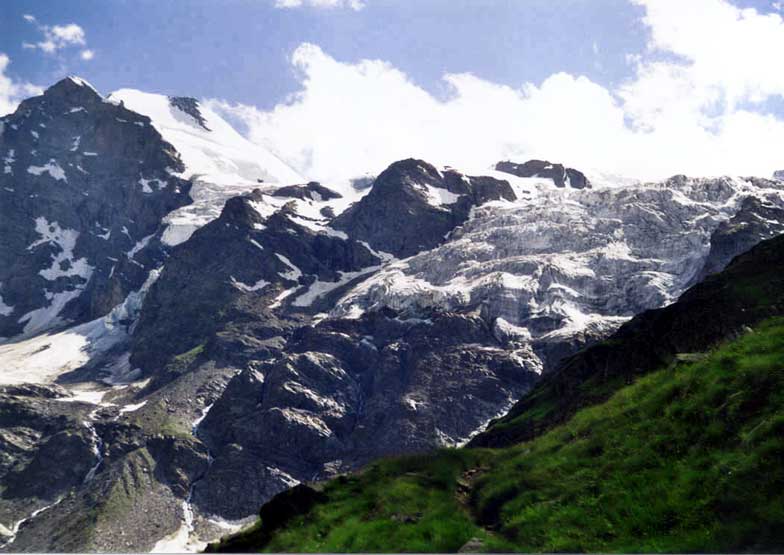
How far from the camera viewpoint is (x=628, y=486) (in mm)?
25500

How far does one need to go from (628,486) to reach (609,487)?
735mm

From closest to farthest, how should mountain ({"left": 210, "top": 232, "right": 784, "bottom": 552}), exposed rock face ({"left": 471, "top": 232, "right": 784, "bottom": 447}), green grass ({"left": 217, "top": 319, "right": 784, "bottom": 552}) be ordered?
1. green grass ({"left": 217, "top": 319, "right": 784, "bottom": 552})
2. mountain ({"left": 210, "top": 232, "right": 784, "bottom": 552})
3. exposed rock face ({"left": 471, "top": 232, "right": 784, "bottom": 447})

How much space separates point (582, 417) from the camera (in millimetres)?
34219

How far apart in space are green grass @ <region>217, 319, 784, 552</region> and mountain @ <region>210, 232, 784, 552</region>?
51mm

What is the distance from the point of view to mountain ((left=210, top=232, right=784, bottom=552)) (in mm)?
22375

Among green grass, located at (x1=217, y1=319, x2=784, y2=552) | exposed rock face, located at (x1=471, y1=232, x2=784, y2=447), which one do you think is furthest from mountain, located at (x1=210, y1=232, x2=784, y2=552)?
exposed rock face, located at (x1=471, y1=232, x2=784, y2=447)

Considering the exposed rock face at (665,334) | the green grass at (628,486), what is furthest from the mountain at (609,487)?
the exposed rock face at (665,334)

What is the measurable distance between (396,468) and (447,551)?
10025 millimetres

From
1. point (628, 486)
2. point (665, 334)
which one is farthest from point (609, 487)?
point (665, 334)

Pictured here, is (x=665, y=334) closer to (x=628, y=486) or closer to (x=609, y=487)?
(x=609, y=487)

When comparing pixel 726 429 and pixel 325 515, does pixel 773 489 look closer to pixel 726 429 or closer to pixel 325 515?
pixel 726 429

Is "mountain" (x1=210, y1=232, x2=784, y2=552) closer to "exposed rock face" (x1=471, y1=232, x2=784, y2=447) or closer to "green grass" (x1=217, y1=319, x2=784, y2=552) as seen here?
"green grass" (x1=217, y1=319, x2=784, y2=552)

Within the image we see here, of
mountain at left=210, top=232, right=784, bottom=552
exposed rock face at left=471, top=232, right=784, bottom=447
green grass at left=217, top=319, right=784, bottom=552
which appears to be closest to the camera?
green grass at left=217, top=319, right=784, bottom=552

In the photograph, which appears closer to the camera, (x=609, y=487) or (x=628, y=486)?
(x=628, y=486)
